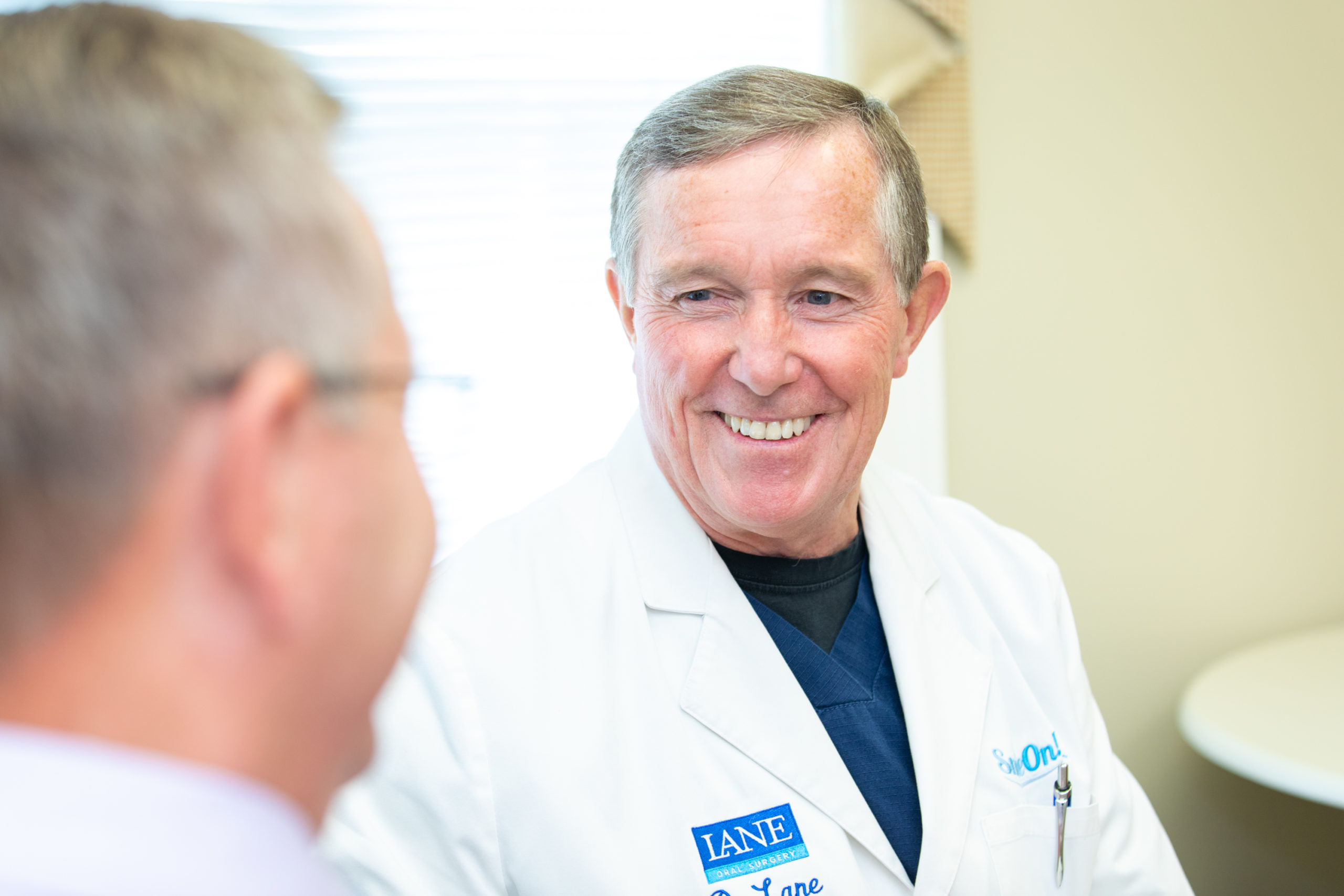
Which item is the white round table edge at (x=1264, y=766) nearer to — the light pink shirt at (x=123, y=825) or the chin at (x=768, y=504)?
the chin at (x=768, y=504)

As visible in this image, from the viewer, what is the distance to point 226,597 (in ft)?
1.24

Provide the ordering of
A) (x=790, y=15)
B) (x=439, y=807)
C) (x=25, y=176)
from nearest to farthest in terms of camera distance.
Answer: (x=25, y=176)
(x=439, y=807)
(x=790, y=15)

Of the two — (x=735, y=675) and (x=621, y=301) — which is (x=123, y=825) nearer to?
(x=735, y=675)

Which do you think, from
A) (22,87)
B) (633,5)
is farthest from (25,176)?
(633,5)

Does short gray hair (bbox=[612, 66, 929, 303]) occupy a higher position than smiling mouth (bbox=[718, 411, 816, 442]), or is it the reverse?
short gray hair (bbox=[612, 66, 929, 303])

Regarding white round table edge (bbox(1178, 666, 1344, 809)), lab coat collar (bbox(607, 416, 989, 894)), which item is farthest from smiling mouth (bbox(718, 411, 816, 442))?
white round table edge (bbox(1178, 666, 1344, 809))

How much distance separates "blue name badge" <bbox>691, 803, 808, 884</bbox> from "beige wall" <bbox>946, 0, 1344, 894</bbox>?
1.08 metres

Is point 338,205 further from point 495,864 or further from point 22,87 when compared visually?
point 495,864

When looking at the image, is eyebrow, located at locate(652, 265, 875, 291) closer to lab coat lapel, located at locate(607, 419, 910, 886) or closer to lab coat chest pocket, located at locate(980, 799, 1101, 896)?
lab coat lapel, located at locate(607, 419, 910, 886)

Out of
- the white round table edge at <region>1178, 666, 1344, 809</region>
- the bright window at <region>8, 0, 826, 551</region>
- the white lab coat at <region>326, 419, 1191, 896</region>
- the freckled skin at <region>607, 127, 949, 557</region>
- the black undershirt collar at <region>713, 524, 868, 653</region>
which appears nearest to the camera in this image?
the white lab coat at <region>326, 419, 1191, 896</region>

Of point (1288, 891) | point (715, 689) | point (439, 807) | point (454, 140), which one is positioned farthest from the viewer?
point (1288, 891)

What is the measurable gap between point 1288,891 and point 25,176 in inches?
104

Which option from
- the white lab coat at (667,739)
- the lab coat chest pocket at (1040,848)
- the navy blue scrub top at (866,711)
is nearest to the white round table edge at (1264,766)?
the white lab coat at (667,739)

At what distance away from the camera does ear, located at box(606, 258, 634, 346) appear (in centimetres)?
122
